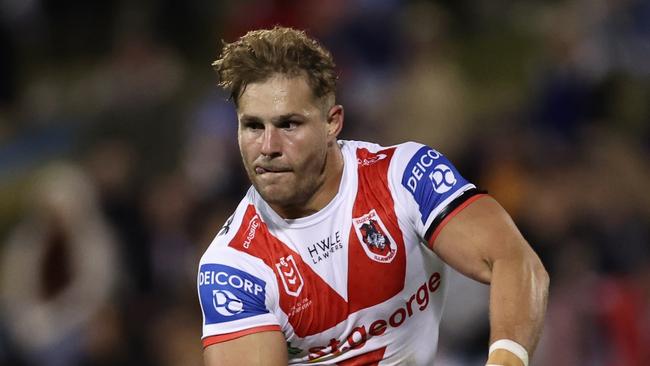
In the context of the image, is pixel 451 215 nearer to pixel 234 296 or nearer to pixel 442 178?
pixel 442 178

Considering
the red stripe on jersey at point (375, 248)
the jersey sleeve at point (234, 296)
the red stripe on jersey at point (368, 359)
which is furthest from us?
the red stripe on jersey at point (368, 359)

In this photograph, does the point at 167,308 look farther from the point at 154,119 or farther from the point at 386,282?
the point at 386,282

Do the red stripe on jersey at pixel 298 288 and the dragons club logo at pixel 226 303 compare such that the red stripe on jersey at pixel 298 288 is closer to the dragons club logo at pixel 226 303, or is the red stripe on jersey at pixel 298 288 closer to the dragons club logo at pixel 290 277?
the dragons club logo at pixel 290 277

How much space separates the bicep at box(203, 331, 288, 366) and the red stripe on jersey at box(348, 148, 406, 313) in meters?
0.35

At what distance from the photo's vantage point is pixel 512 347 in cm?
390

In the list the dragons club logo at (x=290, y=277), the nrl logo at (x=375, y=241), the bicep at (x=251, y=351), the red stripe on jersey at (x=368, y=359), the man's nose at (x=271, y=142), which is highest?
the man's nose at (x=271, y=142)

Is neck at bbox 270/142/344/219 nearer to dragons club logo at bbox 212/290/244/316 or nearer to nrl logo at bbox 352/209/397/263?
nrl logo at bbox 352/209/397/263

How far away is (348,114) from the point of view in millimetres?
9898

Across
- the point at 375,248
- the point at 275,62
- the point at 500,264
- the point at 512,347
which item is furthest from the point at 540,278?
the point at 275,62

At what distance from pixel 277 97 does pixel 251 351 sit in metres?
0.90

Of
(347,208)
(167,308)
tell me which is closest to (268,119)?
(347,208)

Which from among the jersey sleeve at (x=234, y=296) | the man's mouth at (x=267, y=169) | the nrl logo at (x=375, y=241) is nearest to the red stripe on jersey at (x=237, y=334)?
the jersey sleeve at (x=234, y=296)

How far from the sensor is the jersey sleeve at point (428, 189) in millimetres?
4297

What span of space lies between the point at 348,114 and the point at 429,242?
5610mm
